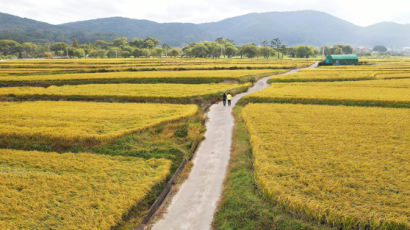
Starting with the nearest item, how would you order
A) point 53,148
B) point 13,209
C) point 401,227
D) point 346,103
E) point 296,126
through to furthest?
point 401,227 < point 13,209 < point 53,148 < point 296,126 < point 346,103

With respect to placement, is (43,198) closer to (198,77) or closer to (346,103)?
(346,103)

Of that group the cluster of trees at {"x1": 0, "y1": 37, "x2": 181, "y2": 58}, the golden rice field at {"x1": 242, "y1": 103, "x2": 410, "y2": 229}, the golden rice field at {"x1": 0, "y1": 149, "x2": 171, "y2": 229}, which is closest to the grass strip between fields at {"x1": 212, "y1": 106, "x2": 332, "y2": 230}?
the golden rice field at {"x1": 242, "y1": 103, "x2": 410, "y2": 229}

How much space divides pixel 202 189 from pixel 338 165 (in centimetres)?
692

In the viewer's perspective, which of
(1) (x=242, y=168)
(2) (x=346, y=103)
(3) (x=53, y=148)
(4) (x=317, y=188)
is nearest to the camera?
(4) (x=317, y=188)

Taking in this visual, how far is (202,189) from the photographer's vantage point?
12664 mm

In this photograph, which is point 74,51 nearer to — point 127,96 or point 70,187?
point 127,96

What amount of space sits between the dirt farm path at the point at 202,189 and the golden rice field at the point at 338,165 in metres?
2.06

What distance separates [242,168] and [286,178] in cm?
282

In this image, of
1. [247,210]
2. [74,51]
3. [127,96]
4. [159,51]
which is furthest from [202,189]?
[159,51]

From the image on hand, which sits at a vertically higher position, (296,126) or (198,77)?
(198,77)

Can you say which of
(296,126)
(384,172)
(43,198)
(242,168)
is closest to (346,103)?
(296,126)

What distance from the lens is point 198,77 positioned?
47344mm

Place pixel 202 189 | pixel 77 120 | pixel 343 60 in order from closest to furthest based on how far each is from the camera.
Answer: pixel 202 189, pixel 77 120, pixel 343 60

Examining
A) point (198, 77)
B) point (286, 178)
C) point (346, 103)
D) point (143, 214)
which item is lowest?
point (143, 214)
